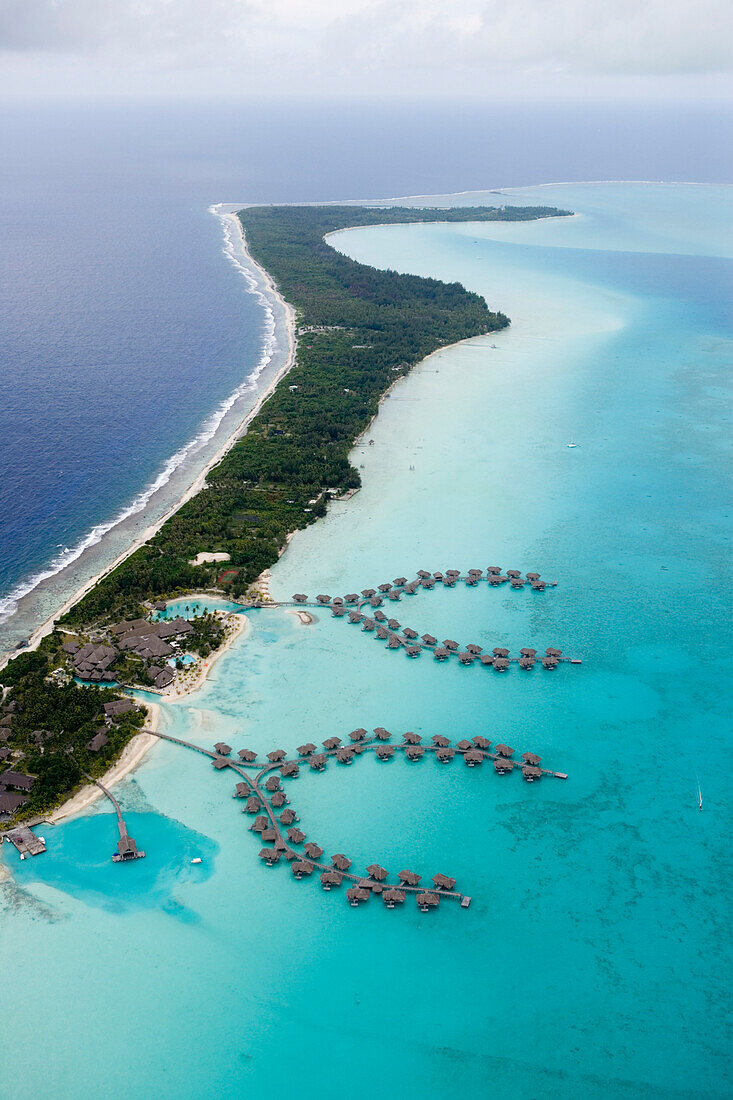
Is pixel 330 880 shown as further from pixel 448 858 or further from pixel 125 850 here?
pixel 125 850

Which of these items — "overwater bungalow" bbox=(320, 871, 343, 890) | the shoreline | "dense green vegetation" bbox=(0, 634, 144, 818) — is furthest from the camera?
the shoreline

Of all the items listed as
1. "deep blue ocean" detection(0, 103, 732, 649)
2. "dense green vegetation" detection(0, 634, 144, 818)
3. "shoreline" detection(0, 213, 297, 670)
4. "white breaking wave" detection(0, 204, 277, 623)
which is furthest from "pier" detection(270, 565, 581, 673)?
"deep blue ocean" detection(0, 103, 732, 649)

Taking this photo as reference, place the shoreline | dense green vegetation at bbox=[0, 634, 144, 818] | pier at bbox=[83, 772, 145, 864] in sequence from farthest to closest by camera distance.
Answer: the shoreline < dense green vegetation at bbox=[0, 634, 144, 818] < pier at bbox=[83, 772, 145, 864]

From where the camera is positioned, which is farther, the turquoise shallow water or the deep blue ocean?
the deep blue ocean

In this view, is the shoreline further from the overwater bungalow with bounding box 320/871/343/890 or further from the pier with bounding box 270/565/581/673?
the overwater bungalow with bounding box 320/871/343/890

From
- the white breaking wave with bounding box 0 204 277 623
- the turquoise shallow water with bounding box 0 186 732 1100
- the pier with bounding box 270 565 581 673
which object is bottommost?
the turquoise shallow water with bounding box 0 186 732 1100

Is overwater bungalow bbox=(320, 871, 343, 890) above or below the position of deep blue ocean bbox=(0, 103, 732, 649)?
below

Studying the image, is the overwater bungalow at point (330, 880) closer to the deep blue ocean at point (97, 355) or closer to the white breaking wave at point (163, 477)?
the deep blue ocean at point (97, 355)

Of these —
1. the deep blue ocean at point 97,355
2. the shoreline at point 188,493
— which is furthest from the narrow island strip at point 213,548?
the deep blue ocean at point 97,355
